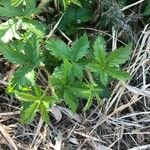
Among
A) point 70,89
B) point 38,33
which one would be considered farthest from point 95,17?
point 70,89

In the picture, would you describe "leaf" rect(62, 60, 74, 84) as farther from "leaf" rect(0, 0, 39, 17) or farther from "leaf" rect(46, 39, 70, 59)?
"leaf" rect(0, 0, 39, 17)

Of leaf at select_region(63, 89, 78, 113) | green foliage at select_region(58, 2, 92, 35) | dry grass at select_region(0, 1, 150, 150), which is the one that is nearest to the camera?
leaf at select_region(63, 89, 78, 113)

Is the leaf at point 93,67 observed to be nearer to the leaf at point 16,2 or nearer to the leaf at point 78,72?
the leaf at point 78,72

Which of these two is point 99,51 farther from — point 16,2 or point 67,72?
point 16,2

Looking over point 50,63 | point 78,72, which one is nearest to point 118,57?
point 78,72

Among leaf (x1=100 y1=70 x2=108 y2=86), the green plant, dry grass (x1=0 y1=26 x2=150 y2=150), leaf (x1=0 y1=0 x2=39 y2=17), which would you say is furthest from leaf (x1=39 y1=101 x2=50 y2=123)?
leaf (x1=0 y1=0 x2=39 y2=17)

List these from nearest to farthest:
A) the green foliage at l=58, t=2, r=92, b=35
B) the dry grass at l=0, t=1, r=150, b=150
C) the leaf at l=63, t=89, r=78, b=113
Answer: the leaf at l=63, t=89, r=78, b=113
the dry grass at l=0, t=1, r=150, b=150
the green foliage at l=58, t=2, r=92, b=35

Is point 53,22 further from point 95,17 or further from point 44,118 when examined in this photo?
point 44,118

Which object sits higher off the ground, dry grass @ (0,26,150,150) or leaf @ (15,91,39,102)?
leaf @ (15,91,39,102)
